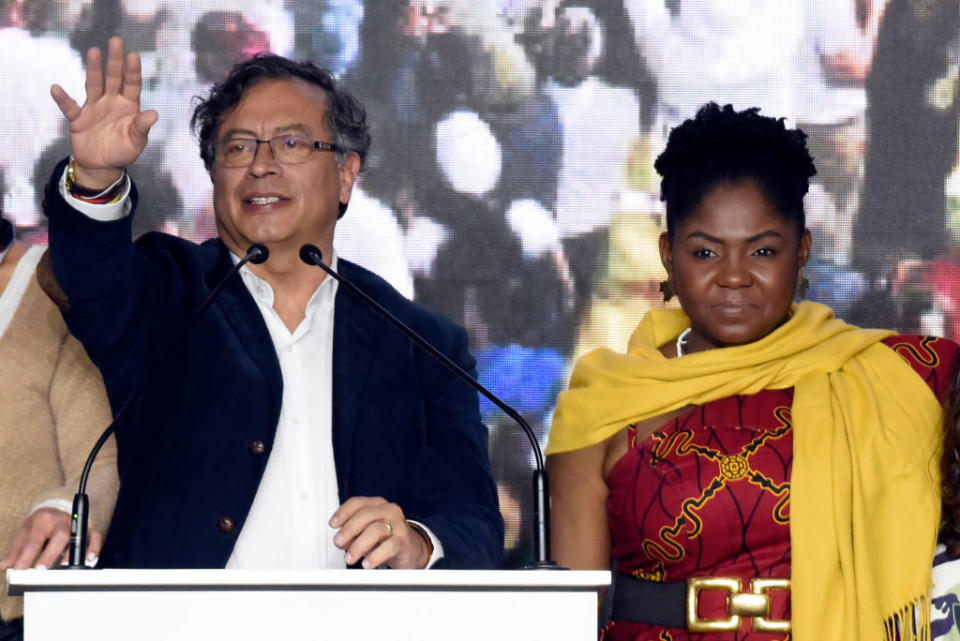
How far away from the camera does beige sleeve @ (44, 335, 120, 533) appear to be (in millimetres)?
2451

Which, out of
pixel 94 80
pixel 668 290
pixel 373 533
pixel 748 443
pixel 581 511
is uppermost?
pixel 94 80

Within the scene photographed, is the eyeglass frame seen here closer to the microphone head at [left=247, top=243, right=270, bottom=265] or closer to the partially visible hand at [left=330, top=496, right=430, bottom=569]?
the microphone head at [left=247, top=243, right=270, bottom=265]

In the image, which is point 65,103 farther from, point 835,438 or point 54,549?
point 835,438

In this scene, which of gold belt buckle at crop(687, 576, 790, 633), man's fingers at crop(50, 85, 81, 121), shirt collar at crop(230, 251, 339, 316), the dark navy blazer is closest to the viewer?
man's fingers at crop(50, 85, 81, 121)

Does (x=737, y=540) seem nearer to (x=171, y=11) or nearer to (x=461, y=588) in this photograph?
(x=461, y=588)

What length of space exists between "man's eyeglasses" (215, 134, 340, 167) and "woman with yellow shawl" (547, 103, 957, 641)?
2.30 ft

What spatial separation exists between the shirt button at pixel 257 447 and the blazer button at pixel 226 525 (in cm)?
12

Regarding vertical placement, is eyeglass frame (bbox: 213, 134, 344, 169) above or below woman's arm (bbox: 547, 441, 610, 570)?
above

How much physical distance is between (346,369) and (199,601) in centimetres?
93

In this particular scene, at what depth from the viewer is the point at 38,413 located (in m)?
A: 2.54

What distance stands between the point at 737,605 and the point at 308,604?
1.04 m

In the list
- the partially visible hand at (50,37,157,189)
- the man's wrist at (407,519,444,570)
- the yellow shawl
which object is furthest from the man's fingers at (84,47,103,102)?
the yellow shawl

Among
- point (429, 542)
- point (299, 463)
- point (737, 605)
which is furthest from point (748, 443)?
point (299, 463)

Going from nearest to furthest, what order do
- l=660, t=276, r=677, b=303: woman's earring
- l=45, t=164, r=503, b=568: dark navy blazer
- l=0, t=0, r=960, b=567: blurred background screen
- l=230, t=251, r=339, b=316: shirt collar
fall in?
l=45, t=164, r=503, b=568: dark navy blazer → l=230, t=251, r=339, b=316: shirt collar → l=660, t=276, r=677, b=303: woman's earring → l=0, t=0, r=960, b=567: blurred background screen
